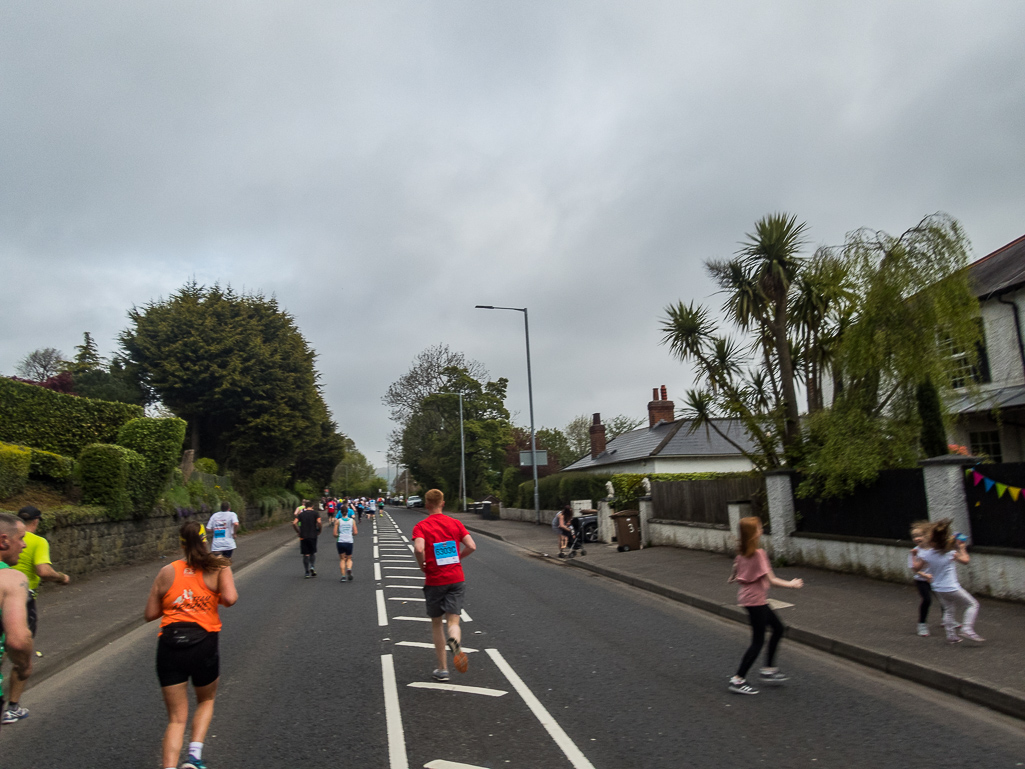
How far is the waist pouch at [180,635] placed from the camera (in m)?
4.39

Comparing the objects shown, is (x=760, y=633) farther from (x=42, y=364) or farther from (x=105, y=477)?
(x=42, y=364)

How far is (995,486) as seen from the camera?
10117 millimetres

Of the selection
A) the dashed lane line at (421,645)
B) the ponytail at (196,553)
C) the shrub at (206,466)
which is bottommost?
the dashed lane line at (421,645)

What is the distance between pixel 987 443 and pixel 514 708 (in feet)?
60.9

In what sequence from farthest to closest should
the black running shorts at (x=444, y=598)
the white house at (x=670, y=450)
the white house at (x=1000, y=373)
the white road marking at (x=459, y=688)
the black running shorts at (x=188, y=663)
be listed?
the white house at (x=670, y=450), the white house at (x=1000, y=373), the black running shorts at (x=444, y=598), the white road marking at (x=459, y=688), the black running shorts at (x=188, y=663)

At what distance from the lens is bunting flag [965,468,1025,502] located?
9705 millimetres

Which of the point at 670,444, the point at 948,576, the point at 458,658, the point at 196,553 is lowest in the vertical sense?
the point at 458,658

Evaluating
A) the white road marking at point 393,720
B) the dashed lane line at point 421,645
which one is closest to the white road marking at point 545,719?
the dashed lane line at point 421,645

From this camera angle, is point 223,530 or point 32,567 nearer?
point 32,567

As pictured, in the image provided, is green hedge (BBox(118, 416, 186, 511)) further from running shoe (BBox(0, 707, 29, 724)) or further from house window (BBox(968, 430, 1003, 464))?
house window (BBox(968, 430, 1003, 464))

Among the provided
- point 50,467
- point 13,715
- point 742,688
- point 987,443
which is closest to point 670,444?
point 987,443

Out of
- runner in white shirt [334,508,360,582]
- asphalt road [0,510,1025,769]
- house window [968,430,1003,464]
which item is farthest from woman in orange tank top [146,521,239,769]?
house window [968,430,1003,464]

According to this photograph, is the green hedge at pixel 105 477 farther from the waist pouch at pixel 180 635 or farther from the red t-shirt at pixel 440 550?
the waist pouch at pixel 180 635

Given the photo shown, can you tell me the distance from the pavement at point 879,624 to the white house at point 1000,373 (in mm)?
7732
